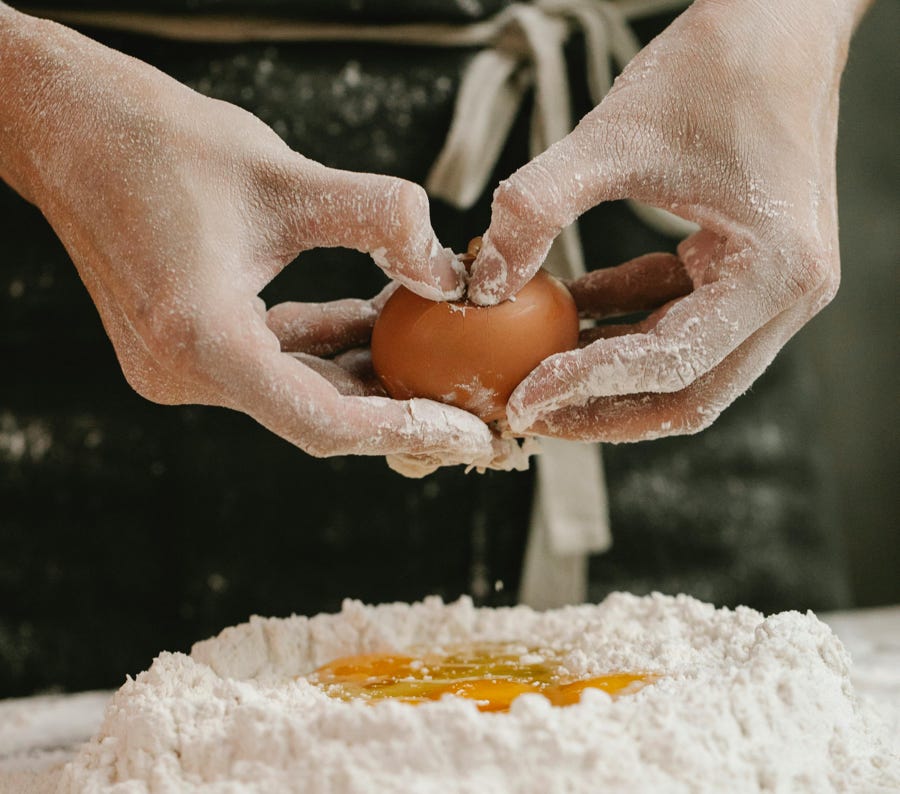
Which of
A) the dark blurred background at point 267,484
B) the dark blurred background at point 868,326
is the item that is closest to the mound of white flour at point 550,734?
the dark blurred background at point 267,484

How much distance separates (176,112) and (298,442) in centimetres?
24

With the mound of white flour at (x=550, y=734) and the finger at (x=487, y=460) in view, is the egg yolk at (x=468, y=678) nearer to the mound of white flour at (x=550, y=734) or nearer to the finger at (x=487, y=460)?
the mound of white flour at (x=550, y=734)

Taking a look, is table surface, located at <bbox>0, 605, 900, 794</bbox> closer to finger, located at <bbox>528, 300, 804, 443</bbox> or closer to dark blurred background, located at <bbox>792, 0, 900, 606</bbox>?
finger, located at <bbox>528, 300, 804, 443</bbox>

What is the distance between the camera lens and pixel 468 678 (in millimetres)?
681

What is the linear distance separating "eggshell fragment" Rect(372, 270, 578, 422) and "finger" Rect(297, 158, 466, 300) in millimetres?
61

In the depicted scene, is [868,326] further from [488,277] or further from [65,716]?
[65,716]

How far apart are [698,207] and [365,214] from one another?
24 centimetres

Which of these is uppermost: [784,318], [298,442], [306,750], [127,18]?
[127,18]

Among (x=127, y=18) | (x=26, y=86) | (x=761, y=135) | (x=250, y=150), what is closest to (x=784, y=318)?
(x=761, y=135)

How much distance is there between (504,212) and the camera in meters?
0.62

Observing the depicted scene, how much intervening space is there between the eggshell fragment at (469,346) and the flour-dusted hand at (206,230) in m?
0.02

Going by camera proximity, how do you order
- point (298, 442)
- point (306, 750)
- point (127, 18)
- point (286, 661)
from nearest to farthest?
point (306, 750) → point (298, 442) → point (286, 661) → point (127, 18)

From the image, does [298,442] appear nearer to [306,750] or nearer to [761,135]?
[306,750]

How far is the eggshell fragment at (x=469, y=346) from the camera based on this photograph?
67cm
